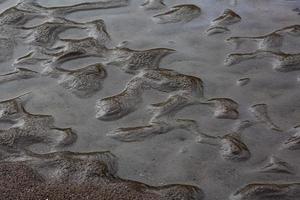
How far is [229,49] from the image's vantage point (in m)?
4.41

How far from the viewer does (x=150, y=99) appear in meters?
3.90

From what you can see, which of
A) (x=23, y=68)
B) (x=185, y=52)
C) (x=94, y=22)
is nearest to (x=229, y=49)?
(x=185, y=52)

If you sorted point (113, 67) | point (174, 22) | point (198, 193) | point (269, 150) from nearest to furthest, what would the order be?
1. point (198, 193)
2. point (269, 150)
3. point (113, 67)
4. point (174, 22)

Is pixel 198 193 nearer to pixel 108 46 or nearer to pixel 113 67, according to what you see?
pixel 113 67

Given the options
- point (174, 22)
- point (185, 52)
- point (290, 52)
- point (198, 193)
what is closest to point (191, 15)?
point (174, 22)

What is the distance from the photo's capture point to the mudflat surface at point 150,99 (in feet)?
10.6

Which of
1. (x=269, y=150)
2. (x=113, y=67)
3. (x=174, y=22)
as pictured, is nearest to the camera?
(x=269, y=150)

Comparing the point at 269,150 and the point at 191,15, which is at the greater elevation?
the point at 191,15

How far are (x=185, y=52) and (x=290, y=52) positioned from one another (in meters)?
0.83

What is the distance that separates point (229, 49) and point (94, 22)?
1.24 m

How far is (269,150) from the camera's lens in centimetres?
340

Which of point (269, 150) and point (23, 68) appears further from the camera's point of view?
point (23, 68)

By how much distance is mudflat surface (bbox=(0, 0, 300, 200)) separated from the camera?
322 cm

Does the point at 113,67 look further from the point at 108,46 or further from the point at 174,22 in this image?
the point at 174,22
